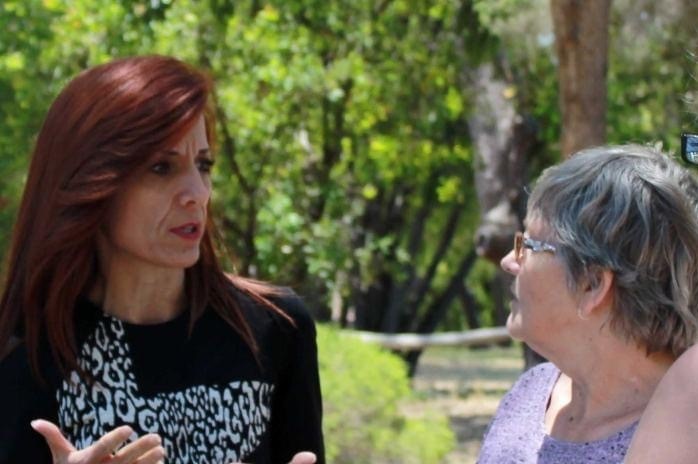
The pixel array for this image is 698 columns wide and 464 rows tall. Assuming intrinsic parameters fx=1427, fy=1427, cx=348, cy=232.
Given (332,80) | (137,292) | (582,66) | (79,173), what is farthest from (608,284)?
(332,80)

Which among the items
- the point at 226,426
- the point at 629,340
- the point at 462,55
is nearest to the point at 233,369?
the point at 226,426

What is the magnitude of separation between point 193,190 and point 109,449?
57 cm

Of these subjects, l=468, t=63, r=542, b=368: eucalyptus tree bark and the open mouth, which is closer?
the open mouth

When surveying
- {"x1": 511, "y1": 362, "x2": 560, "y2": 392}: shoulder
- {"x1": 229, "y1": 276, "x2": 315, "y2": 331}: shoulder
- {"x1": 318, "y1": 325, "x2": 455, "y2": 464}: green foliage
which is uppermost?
{"x1": 229, "y1": 276, "x2": 315, "y2": 331}: shoulder

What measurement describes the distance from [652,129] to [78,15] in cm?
744

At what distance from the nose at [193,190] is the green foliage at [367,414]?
5.05m

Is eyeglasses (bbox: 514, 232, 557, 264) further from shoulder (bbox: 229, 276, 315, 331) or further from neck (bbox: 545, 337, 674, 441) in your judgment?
shoulder (bbox: 229, 276, 315, 331)

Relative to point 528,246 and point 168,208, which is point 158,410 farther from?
point 528,246

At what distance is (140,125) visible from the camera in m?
2.70

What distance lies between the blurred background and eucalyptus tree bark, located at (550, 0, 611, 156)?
0.04 ft

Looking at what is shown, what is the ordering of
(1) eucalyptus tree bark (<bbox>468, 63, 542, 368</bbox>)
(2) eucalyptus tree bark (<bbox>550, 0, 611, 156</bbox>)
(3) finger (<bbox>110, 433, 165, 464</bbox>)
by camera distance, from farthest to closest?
(1) eucalyptus tree bark (<bbox>468, 63, 542, 368</bbox>) → (2) eucalyptus tree bark (<bbox>550, 0, 611, 156</bbox>) → (3) finger (<bbox>110, 433, 165, 464</bbox>)

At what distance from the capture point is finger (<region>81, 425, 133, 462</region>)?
2.42 metres

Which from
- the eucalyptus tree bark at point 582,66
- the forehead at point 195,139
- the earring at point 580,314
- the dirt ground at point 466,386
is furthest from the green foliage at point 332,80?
the earring at point 580,314

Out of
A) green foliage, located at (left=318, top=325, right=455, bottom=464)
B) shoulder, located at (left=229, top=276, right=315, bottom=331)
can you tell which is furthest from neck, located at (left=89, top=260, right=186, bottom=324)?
green foliage, located at (left=318, top=325, right=455, bottom=464)
